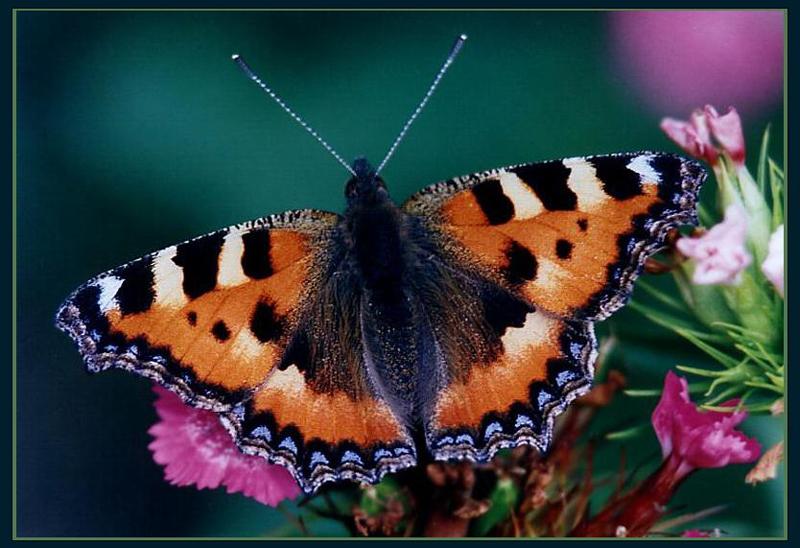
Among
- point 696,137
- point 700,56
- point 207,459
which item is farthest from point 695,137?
point 207,459

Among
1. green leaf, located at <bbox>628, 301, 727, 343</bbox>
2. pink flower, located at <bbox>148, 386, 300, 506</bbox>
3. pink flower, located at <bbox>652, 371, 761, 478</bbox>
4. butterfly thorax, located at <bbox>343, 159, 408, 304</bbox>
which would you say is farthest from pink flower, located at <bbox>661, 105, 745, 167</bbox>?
pink flower, located at <bbox>148, 386, 300, 506</bbox>

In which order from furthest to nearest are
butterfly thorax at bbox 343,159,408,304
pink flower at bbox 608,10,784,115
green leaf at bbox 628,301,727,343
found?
pink flower at bbox 608,10,784,115, butterfly thorax at bbox 343,159,408,304, green leaf at bbox 628,301,727,343

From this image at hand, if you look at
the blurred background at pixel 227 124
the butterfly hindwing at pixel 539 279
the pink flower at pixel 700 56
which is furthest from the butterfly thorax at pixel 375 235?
the pink flower at pixel 700 56

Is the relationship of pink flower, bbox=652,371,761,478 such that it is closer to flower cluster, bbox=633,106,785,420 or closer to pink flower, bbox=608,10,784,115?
flower cluster, bbox=633,106,785,420

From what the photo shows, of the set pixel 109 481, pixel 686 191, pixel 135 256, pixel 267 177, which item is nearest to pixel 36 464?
pixel 109 481

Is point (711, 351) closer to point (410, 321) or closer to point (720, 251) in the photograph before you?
point (720, 251)
